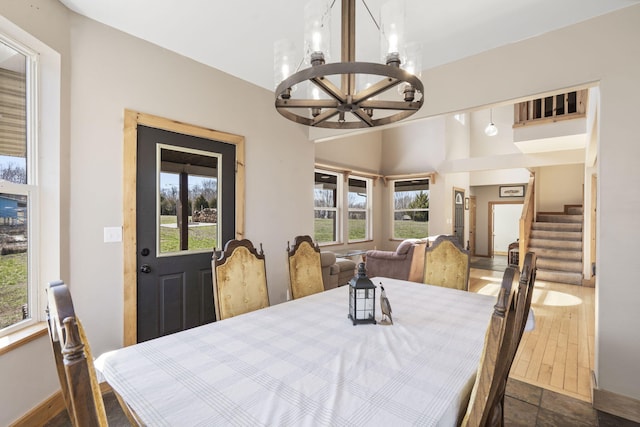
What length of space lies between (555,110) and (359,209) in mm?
4071

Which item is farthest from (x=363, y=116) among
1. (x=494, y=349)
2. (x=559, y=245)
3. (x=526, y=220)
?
(x=559, y=245)

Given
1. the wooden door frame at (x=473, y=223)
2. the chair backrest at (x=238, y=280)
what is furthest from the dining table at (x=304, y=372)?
the wooden door frame at (x=473, y=223)

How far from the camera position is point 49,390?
1928 millimetres

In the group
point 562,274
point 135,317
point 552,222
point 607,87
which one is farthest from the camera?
point 552,222

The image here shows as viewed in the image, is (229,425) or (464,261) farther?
(464,261)

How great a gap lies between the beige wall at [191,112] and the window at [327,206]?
3533 mm

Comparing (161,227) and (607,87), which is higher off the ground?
(607,87)

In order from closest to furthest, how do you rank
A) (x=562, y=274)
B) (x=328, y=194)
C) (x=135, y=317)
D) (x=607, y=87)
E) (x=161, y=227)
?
(x=607, y=87)
(x=135, y=317)
(x=161, y=227)
(x=562, y=274)
(x=328, y=194)

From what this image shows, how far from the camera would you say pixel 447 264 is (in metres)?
2.66

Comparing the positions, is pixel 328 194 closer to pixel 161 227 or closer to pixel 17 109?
pixel 161 227

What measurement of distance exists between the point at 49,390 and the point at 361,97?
2587 millimetres

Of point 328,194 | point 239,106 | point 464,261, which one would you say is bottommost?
point 464,261

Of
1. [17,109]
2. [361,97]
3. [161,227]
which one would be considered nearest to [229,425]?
[361,97]

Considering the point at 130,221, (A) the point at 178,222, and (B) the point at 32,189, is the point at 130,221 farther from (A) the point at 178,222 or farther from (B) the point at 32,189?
(B) the point at 32,189
